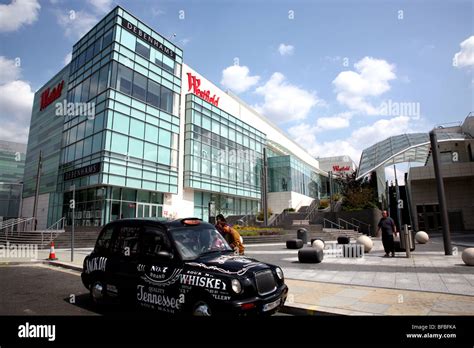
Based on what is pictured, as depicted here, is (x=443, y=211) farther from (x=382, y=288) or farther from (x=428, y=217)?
(x=428, y=217)

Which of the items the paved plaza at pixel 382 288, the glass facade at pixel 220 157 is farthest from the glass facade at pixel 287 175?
the paved plaza at pixel 382 288

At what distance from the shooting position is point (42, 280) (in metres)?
9.45

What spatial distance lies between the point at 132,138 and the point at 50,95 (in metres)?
20.7

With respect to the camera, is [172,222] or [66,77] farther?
[66,77]

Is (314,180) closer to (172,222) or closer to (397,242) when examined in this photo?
(397,242)

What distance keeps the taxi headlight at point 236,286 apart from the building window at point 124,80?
1119 inches

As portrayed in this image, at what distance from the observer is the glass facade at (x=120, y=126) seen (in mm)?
27297

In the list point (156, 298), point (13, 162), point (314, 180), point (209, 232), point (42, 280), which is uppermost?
point (13, 162)

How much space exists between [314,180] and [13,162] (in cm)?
6212

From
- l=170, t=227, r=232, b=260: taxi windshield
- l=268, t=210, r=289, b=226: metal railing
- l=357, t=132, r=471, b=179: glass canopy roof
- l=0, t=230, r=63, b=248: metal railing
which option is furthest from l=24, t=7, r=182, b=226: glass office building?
l=357, t=132, r=471, b=179: glass canopy roof

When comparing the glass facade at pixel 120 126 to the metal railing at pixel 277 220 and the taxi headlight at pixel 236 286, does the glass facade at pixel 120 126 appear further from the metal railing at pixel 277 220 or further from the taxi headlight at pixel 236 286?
the taxi headlight at pixel 236 286

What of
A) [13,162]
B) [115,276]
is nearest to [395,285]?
[115,276]

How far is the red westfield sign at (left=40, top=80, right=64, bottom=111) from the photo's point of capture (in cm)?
3822

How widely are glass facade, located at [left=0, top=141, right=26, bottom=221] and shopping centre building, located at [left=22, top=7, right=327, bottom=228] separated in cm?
1010
